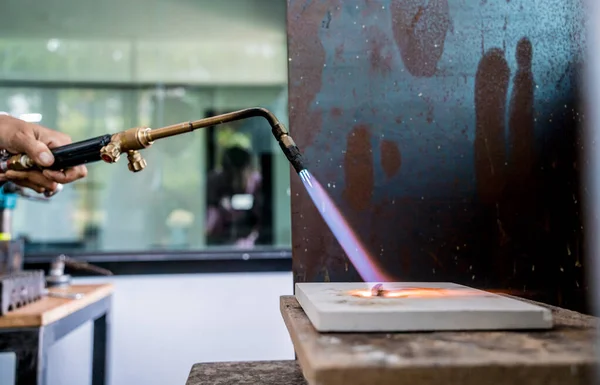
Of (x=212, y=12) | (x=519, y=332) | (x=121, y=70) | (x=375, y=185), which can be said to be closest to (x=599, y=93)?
(x=375, y=185)

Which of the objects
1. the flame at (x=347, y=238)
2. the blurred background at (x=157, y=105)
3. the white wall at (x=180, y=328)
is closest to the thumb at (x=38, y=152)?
the flame at (x=347, y=238)

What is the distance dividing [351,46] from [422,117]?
8.0 inches

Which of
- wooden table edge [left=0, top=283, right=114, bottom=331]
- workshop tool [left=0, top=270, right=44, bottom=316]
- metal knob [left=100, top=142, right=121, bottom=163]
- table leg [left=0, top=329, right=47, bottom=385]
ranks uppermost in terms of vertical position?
metal knob [left=100, top=142, right=121, bottom=163]

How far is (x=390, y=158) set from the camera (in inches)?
39.6

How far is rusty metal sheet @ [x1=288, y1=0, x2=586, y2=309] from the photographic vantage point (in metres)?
1.00

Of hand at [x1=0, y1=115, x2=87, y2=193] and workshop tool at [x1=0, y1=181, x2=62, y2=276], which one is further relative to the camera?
workshop tool at [x1=0, y1=181, x2=62, y2=276]

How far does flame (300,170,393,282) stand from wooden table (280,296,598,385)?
450 mm

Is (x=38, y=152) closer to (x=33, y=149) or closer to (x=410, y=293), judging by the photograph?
(x=33, y=149)

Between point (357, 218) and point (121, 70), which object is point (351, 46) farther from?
point (121, 70)

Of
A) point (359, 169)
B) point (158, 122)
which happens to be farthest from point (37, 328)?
point (158, 122)

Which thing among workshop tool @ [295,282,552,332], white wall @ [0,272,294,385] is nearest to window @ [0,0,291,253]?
white wall @ [0,272,294,385]

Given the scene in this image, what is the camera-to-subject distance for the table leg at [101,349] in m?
1.84

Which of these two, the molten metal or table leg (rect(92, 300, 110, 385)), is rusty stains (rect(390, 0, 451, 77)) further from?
table leg (rect(92, 300, 110, 385))

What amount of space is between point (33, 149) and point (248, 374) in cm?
61
